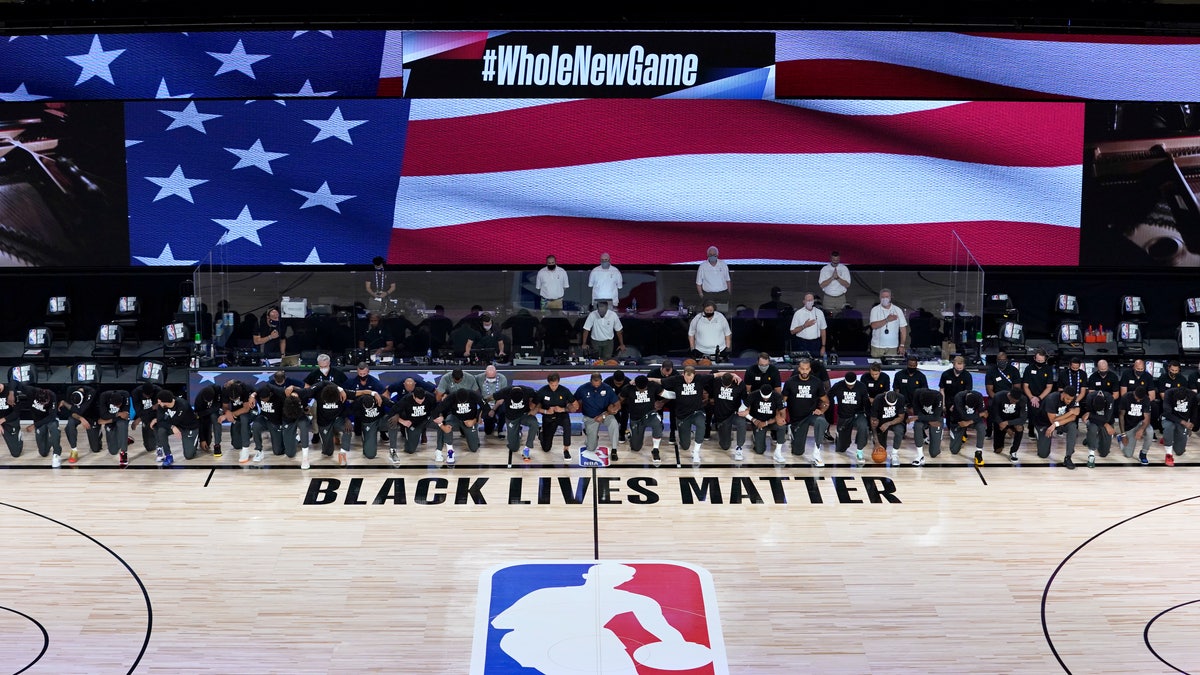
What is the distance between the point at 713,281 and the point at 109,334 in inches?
457

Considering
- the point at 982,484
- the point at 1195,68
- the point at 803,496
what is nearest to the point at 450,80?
the point at 803,496

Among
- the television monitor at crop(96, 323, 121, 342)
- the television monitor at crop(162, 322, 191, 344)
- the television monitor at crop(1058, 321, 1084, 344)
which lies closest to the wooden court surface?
the television monitor at crop(162, 322, 191, 344)

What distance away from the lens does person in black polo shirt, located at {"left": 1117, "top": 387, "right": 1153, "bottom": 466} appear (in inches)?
767

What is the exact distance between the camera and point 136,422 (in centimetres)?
2075

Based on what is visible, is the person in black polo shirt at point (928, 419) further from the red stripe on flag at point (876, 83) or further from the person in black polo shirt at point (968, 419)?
the red stripe on flag at point (876, 83)

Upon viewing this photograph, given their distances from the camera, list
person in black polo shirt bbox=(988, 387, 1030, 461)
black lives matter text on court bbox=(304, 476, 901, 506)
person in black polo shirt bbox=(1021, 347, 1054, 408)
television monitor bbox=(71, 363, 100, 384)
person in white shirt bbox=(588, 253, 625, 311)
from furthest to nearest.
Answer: person in white shirt bbox=(588, 253, 625, 311)
television monitor bbox=(71, 363, 100, 384)
person in black polo shirt bbox=(1021, 347, 1054, 408)
person in black polo shirt bbox=(988, 387, 1030, 461)
black lives matter text on court bbox=(304, 476, 901, 506)

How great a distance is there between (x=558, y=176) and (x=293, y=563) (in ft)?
35.9

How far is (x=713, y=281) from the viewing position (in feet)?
73.7

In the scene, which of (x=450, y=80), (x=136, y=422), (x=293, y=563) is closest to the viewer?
(x=293, y=563)

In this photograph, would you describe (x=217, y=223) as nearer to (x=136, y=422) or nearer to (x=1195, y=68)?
(x=136, y=422)

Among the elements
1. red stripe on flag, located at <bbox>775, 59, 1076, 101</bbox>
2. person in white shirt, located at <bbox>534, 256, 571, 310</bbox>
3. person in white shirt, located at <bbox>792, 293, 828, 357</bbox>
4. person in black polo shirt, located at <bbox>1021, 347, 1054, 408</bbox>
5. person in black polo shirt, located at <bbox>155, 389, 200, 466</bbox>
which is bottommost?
person in black polo shirt, located at <bbox>155, 389, 200, 466</bbox>

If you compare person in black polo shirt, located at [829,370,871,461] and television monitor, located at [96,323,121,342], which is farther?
television monitor, located at [96,323,121,342]

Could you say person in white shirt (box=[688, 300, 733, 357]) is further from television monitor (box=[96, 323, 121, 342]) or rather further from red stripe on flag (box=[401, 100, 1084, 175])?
television monitor (box=[96, 323, 121, 342])

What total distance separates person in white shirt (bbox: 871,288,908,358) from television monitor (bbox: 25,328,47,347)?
51.5 ft
